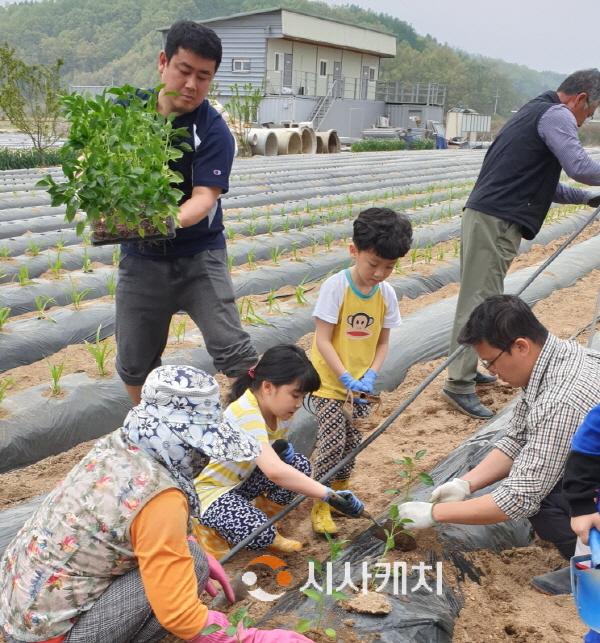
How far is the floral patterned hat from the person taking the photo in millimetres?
1607

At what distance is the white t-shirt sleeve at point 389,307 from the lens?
2.73 metres

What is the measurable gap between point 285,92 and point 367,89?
7.45 metres

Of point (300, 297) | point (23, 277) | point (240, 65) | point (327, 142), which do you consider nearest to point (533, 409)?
point (300, 297)

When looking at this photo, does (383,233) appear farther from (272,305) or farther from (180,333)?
(272,305)

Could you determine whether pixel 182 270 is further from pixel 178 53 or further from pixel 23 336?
pixel 23 336

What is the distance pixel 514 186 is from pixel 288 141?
1589 centimetres

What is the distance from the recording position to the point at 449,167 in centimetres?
1534

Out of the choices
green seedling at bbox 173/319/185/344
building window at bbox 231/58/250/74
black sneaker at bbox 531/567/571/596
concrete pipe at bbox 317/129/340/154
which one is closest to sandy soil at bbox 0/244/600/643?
black sneaker at bbox 531/567/571/596

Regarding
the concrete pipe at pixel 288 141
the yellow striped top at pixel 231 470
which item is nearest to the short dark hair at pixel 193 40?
the yellow striped top at pixel 231 470

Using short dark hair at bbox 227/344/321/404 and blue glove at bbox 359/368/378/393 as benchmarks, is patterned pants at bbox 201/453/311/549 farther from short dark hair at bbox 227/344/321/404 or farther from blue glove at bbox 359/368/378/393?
blue glove at bbox 359/368/378/393

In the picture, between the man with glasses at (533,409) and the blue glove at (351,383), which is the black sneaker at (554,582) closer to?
the man with glasses at (533,409)

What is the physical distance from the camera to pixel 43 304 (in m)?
4.36

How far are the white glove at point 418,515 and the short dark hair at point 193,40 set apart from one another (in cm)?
161

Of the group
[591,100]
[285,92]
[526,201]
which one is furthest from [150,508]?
[285,92]
